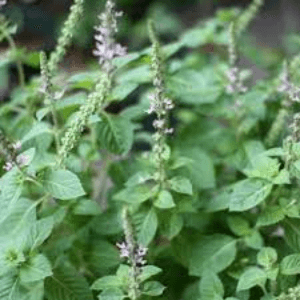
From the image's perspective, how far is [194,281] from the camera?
6.83ft

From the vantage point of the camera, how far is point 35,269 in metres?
Result: 1.56

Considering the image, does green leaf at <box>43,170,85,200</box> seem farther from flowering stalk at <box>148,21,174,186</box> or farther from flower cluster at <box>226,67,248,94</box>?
flower cluster at <box>226,67,248,94</box>

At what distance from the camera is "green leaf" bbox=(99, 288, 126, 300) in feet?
5.00

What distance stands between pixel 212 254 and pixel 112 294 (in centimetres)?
41

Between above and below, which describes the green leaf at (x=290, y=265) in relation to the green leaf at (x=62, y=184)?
below

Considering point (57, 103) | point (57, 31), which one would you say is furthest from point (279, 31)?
point (57, 103)

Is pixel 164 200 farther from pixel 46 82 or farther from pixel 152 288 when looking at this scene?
pixel 46 82

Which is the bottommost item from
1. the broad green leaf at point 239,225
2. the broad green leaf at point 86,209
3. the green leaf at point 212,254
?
the green leaf at point 212,254

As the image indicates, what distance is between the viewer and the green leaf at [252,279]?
Answer: 1607 mm

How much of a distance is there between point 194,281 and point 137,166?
1.33 ft

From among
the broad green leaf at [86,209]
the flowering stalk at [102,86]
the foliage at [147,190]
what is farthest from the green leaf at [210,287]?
the flowering stalk at [102,86]

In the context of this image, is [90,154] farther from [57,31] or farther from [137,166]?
[57,31]

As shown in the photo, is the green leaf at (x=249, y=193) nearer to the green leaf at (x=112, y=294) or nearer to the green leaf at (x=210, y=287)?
the green leaf at (x=210, y=287)

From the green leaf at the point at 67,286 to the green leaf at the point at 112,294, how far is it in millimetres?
138
